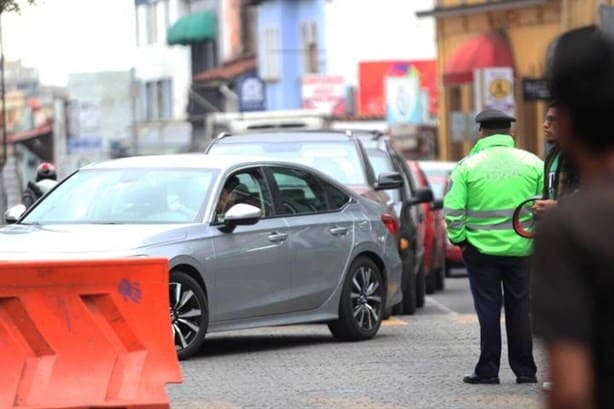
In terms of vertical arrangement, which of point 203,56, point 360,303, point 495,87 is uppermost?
point 203,56

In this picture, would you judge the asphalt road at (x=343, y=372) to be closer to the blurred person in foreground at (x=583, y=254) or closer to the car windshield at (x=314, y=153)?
the car windshield at (x=314, y=153)

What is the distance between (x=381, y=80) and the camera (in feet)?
254

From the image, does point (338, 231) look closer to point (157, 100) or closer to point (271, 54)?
point (271, 54)

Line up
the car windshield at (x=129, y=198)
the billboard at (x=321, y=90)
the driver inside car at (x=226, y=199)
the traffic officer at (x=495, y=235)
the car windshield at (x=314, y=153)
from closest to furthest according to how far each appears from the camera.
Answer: the traffic officer at (x=495, y=235), the car windshield at (x=129, y=198), the driver inside car at (x=226, y=199), the car windshield at (x=314, y=153), the billboard at (x=321, y=90)

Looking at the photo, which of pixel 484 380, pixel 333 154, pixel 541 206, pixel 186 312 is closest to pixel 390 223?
pixel 333 154

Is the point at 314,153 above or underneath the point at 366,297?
above

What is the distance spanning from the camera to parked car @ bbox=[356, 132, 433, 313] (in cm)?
1736

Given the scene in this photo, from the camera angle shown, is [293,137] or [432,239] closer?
[293,137]

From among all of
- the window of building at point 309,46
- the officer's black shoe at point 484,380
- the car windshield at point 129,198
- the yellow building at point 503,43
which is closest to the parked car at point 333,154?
the car windshield at point 129,198

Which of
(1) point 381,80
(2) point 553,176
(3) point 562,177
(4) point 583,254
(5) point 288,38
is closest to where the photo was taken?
(4) point 583,254

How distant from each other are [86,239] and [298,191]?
2510 millimetres

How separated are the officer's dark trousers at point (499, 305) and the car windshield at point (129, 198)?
264 centimetres

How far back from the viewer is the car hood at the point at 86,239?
1166 centimetres

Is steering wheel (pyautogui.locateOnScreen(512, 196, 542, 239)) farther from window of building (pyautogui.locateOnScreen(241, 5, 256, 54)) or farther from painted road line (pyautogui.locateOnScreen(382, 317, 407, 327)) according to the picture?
window of building (pyautogui.locateOnScreen(241, 5, 256, 54))
